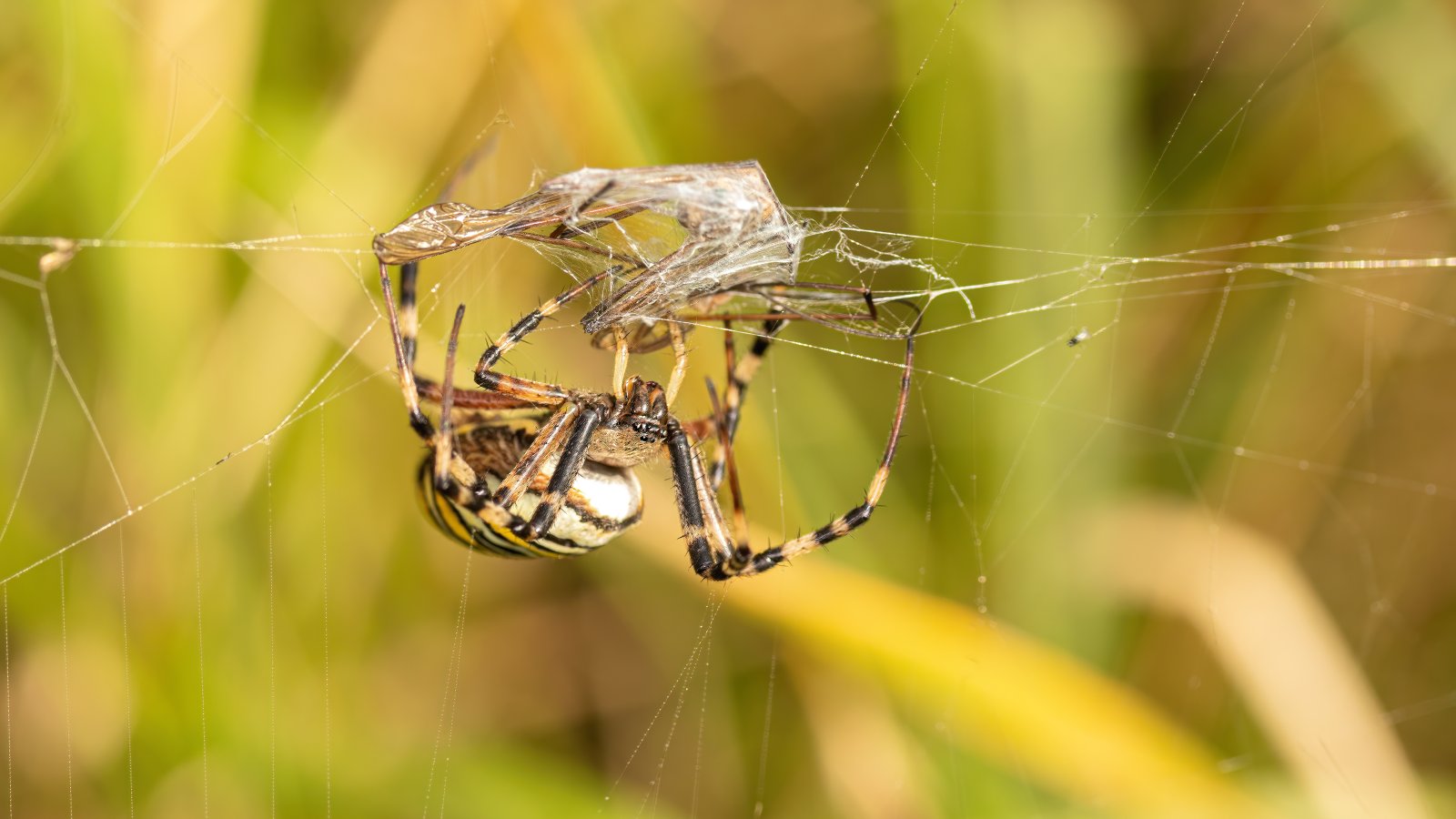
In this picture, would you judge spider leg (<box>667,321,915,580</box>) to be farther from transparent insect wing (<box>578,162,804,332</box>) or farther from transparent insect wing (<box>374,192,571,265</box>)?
transparent insect wing (<box>374,192,571,265</box>)

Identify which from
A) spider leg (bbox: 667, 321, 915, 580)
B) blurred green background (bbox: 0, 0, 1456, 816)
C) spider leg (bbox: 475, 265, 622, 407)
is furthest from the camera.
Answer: blurred green background (bbox: 0, 0, 1456, 816)

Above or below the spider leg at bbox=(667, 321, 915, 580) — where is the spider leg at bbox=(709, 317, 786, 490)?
above

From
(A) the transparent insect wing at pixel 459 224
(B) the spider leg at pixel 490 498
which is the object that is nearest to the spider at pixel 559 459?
(B) the spider leg at pixel 490 498

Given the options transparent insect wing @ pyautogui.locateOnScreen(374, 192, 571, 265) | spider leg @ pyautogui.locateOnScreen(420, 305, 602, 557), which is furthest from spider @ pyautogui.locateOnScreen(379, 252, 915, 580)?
transparent insect wing @ pyautogui.locateOnScreen(374, 192, 571, 265)

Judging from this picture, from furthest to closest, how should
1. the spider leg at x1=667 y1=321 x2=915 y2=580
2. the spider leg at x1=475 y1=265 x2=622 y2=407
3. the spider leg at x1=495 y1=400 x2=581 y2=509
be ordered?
the spider leg at x1=667 y1=321 x2=915 y2=580 < the spider leg at x1=495 y1=400 x2=581 y2=509 < the spider leg at x1=475 y1=265 x2=622 y2=407

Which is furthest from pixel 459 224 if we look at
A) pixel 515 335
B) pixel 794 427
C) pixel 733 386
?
pixel 794 427

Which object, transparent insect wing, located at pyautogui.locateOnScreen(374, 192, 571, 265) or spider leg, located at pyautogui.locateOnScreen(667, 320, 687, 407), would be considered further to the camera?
spider leg, located at pyautogui.locateOnScreen(667, 320, 687, 407)

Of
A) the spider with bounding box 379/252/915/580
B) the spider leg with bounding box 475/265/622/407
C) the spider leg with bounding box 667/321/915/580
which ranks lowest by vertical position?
the spider leg with bounding box 667/321/915/580

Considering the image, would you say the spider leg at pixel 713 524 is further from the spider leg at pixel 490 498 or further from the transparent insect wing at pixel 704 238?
the transparent insect wing at pixel 704 238
